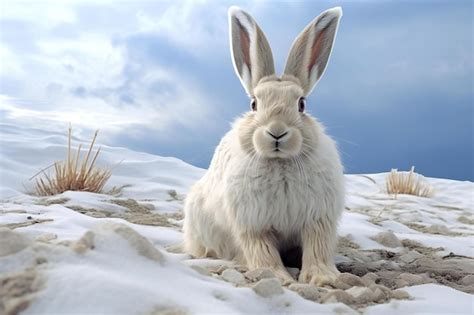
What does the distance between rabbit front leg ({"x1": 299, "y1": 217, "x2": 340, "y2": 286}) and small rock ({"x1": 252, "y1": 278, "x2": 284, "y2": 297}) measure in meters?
0.88

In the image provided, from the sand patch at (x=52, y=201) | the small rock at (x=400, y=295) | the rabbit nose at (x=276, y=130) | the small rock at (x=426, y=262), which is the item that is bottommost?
the small rock at (x=400, y=295)

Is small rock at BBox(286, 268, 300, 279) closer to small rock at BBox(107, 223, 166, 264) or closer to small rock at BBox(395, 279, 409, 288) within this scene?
small rock at BBox(395, 279, 409, 288)

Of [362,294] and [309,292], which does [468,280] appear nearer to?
[362,294]

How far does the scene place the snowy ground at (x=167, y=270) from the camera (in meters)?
1.90

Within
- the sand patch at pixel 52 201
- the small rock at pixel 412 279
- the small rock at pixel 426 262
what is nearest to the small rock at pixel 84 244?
the small rock at pixel 412 279

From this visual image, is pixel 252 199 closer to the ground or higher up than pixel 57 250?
higher up

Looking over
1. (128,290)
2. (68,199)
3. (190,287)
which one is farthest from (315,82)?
(68,199)

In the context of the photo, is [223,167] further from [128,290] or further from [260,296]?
[128,290]

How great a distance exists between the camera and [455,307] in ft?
8.72

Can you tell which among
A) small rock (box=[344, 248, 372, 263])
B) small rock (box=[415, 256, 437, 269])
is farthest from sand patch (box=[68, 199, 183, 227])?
small rock (box=[415, 256, 437, 269])

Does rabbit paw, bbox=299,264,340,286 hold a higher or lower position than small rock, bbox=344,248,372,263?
lower

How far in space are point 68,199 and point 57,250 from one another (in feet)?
13.8

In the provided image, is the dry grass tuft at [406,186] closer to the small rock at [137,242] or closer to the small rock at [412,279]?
the small rock at [412,279]

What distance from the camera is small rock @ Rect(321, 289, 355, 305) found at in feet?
8.13
